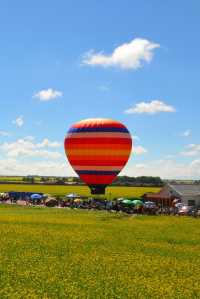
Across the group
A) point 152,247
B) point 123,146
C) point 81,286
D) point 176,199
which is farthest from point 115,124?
point 81,286

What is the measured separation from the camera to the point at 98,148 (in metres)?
72.9

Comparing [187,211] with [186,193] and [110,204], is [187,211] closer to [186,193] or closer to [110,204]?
[110,204]

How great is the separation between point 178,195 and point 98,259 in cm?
4449

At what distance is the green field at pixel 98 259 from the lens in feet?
68.4

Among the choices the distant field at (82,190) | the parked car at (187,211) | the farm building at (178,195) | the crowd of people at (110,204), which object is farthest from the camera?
the distant field at (82,190)

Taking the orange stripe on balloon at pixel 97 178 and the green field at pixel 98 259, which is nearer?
the green field at pixel 98 259

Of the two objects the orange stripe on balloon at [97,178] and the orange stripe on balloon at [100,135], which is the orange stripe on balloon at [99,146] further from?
the orange stripe on balloon at [97,178]

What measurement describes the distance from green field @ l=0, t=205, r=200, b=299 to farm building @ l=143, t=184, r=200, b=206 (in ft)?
73.4

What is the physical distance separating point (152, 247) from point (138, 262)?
5.86 metres

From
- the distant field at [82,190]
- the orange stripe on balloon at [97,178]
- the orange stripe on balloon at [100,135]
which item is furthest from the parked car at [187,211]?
the distant field at [82,190]

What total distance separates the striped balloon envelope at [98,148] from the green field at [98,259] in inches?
1011

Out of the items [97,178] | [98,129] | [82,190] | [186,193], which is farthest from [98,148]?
[82,190]

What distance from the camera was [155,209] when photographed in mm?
59562

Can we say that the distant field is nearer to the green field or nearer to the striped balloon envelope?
the striped balloon envelope
